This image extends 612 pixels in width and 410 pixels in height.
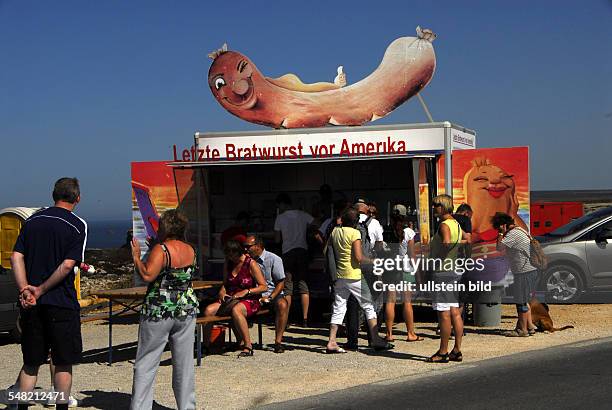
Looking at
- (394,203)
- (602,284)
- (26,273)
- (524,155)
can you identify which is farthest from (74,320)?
(602,284)

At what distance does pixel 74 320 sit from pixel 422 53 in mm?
10391

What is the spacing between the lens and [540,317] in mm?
12328

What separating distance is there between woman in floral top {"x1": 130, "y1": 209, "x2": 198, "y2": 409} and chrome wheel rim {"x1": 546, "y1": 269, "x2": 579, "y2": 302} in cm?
1005

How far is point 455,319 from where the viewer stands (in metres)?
9.95

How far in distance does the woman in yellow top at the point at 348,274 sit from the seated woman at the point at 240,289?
2.87ft

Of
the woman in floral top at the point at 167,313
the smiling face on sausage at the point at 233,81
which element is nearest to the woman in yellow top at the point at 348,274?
the woman in floral top at the point at 167,313

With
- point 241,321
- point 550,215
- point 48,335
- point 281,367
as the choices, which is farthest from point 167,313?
point 550,215

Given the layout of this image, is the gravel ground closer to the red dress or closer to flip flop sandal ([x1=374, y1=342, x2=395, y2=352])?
flip flop sandal ([x1=374, y1=342, x2=395, y2=352])

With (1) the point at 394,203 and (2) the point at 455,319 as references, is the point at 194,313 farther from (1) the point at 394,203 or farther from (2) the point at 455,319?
(1) the point at 394,203

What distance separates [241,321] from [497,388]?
10.4 ft

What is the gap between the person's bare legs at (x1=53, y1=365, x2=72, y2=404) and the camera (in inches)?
271

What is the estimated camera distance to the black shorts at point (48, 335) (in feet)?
22.5

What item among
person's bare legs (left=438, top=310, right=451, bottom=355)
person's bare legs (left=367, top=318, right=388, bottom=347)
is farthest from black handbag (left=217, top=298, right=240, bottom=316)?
person's bare legs (left=438, top=310, right=451, bottom=355)

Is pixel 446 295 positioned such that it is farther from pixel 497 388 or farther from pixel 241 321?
pixel 241 321
